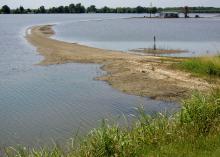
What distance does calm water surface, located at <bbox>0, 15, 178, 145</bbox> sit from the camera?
14930 mm

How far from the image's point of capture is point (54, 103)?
63.4 feet

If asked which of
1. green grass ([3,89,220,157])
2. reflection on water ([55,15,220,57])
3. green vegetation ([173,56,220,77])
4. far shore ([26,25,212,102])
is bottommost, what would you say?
reflection on water ([55,15,220,57])

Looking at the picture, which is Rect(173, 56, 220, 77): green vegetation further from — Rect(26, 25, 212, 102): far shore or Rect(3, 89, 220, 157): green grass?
Rect(3, 89, 220, 157): green grass

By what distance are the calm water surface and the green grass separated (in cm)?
418

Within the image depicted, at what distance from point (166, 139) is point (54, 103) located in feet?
34.1

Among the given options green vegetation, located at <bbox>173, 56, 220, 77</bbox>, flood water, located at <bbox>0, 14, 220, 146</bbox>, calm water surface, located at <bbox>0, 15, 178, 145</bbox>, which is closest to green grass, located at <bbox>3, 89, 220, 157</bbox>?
flood water, located at <bbox>0, 14, 220, 146</bbox>

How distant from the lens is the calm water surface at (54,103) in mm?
14930

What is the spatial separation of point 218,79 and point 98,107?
23.8 feet

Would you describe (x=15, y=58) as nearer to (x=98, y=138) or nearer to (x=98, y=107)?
(x=98, y=107)

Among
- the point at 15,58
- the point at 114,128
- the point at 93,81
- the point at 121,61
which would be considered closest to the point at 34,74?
the point at 93,81

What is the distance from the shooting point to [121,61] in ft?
103

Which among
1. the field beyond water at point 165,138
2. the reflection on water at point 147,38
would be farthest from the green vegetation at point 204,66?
the field beyond water at point 165,138

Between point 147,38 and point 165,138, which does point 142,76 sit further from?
point 147,38

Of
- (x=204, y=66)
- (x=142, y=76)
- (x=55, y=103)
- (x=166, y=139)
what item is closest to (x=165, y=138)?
(x=166, y=139)
